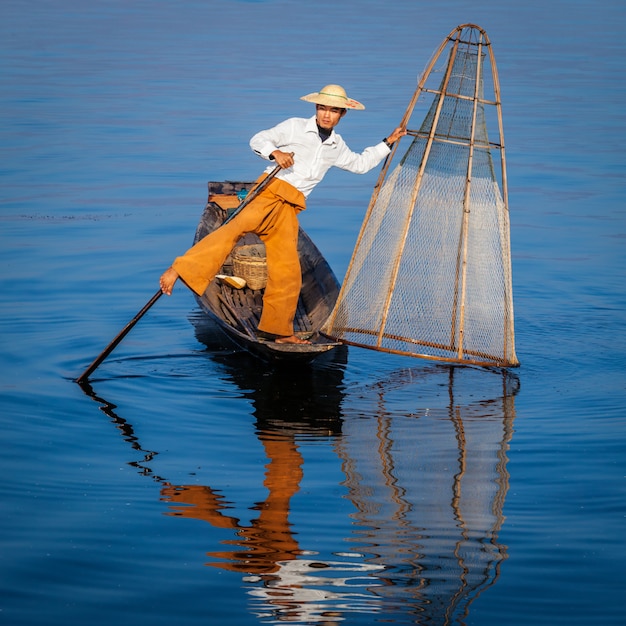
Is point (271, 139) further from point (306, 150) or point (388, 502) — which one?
point (388, 502)

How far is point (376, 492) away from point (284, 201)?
6.58 feet

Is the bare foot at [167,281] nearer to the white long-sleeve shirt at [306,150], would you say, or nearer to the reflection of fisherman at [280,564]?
the white long-sleeve shirt at [306,150]

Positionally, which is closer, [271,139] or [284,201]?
[271,139]

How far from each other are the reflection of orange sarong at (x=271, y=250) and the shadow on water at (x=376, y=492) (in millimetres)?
412

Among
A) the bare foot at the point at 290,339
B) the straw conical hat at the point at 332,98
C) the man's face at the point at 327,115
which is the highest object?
the straw conical hat at the point at 332,98

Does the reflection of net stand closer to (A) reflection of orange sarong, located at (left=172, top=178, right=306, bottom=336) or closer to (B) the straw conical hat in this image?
(A) reflection of orange sarong, located at (left=172, top=178, right=306, bottom=336)

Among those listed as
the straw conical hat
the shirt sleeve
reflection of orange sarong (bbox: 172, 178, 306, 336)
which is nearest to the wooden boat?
reflection of orange sarong (bbox: 172, 178, 306, 336)

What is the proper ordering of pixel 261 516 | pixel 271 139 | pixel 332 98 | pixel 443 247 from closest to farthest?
pixel 261 516
pixel 332 98
pixel 271 139
pixel 443 247

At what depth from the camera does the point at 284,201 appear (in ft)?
21.5

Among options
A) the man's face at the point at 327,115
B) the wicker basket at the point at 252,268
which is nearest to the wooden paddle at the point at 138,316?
the man's face at the point at 327,115

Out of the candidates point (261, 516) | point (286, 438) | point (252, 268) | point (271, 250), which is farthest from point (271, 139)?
point (261, 516)

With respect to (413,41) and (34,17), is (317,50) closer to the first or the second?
(413,41)

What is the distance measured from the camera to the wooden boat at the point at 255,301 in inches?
262

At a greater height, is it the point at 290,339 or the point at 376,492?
the point at 290,339
